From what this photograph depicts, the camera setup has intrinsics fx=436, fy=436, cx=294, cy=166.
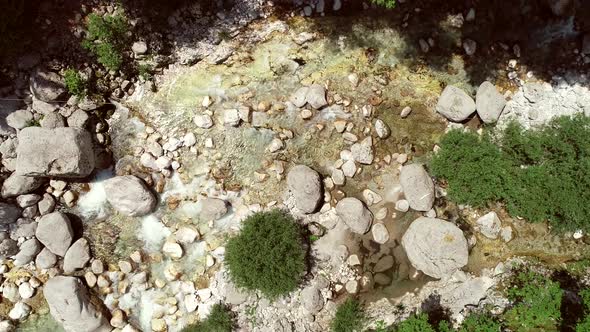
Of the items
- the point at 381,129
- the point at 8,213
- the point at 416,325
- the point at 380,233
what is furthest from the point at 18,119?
the point at 416,325

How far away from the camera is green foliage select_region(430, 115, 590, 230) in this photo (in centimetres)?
791

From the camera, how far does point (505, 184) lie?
27.1 feet

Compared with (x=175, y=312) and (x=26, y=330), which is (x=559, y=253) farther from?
(x=26, y=330)

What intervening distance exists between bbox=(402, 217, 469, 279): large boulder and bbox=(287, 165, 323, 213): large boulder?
2.01 meters

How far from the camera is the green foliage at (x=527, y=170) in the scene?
7.91 meters

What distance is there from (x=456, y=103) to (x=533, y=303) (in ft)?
12.9

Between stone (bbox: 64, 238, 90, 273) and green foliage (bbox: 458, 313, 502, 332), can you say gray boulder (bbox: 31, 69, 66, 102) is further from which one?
green foliage (bbox: 458, 313, 502, 332)

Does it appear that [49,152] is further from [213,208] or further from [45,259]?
[213,208]

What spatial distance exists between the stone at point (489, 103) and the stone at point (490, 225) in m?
1.89

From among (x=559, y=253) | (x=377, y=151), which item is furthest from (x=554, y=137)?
(x=377, y=151)

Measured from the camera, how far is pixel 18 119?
26.0ft

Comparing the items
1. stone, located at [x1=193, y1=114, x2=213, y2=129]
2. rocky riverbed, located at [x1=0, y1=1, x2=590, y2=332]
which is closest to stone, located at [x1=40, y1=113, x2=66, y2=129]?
rocky riverbed, located at [x1=0, y1=1, x2=590, y2=332]

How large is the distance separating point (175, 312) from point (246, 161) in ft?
10.6

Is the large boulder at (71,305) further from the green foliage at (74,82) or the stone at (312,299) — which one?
the stone at (312,299)
